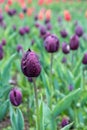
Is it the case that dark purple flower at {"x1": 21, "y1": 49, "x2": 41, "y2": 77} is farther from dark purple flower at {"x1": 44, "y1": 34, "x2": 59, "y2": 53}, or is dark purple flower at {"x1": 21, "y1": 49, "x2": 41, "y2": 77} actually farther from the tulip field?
dark purple flower at {"x1": 44, "y1": 34, "x2": 59, "y2": 53}

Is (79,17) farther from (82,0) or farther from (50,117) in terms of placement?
(50,117)

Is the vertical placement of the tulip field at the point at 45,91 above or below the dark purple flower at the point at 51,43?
below

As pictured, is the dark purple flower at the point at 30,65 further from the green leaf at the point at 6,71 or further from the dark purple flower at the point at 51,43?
the green leaf at the point at 6,71

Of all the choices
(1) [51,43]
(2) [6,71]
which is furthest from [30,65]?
(2) [6,71]

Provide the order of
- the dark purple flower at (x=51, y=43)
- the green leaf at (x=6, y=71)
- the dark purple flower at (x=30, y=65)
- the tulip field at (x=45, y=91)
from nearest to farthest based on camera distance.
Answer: the dark purple flower at (x=30, y=65) → the tulip field at (x=45, y=91) → the dark purple flower at (x=51, y=43) → the green leaf at (x=6, y=71)

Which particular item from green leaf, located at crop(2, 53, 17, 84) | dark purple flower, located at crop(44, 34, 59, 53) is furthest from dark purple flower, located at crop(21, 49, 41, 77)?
green leaf, located at crop(2, 53, 17, 84)

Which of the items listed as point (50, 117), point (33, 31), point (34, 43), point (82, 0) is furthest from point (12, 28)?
point (82, 0)

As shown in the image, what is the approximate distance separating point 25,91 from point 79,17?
16.1 ft

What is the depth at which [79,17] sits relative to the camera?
8008 mm

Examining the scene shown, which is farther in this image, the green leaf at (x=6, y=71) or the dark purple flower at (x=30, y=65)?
the green leaf at (x=6, y=71)

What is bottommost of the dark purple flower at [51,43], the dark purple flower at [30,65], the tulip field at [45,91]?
the tulip field at [45,91]

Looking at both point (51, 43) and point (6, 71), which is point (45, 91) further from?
point (51, 43)

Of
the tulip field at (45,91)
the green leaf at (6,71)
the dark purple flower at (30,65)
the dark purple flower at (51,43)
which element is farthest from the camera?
the green leaf at (6,71)

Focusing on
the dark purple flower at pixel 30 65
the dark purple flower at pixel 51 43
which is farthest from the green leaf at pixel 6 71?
the dark purple flower at pixel 30 65
